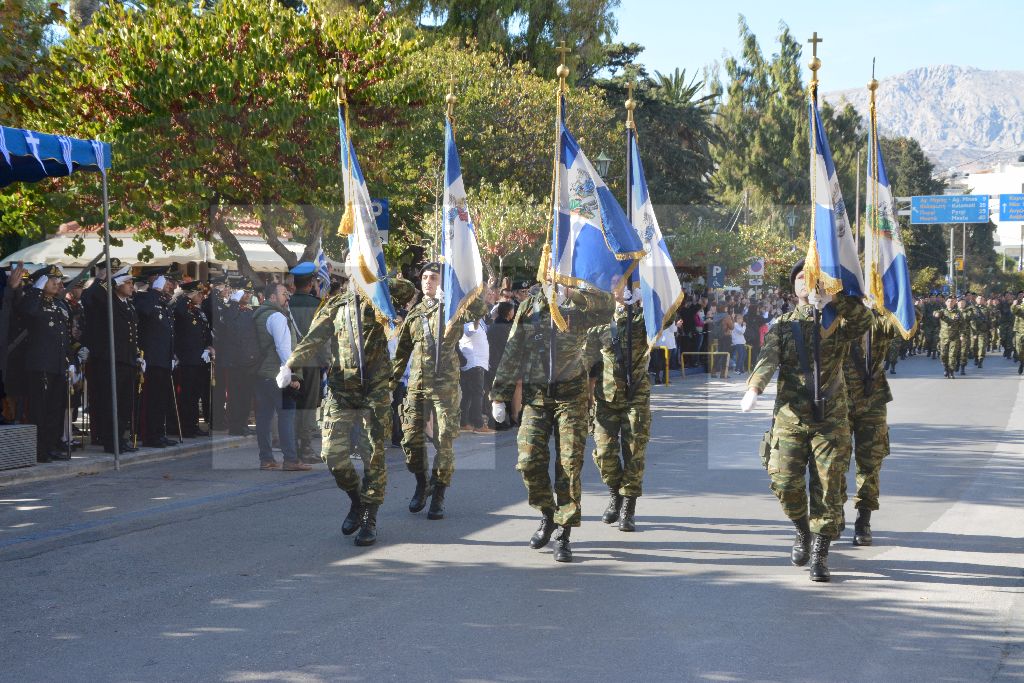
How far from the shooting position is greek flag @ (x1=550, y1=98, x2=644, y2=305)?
830 cm

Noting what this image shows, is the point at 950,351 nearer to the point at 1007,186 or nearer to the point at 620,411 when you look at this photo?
the point at 620,411

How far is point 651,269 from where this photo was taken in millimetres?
9055

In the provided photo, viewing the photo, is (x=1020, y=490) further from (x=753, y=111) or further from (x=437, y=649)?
(x=753, y=111)

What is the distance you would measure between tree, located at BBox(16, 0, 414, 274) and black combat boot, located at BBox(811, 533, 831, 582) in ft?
31.3

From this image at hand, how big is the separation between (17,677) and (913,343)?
37.3m

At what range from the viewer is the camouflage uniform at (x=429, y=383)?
30.0 ft

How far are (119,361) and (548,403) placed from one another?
628 centimetres

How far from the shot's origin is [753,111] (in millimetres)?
71812

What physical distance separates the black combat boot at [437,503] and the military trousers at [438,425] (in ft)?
0.15

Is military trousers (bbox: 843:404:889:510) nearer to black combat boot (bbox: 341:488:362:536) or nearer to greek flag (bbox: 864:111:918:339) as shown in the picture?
greek flag (bbox: 864:111:918:339)

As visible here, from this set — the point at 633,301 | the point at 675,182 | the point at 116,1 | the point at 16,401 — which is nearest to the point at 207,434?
the point at 16,401

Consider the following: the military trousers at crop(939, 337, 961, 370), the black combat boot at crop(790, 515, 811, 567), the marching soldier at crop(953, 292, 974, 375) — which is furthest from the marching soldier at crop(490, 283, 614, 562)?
the marching soldier at crop(953, 292, 974, 375)

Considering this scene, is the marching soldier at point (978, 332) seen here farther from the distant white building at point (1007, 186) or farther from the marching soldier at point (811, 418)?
the distant white building at point (1007, 186)

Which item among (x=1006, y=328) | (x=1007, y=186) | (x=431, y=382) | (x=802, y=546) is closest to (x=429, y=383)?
(x=431, y=382)
